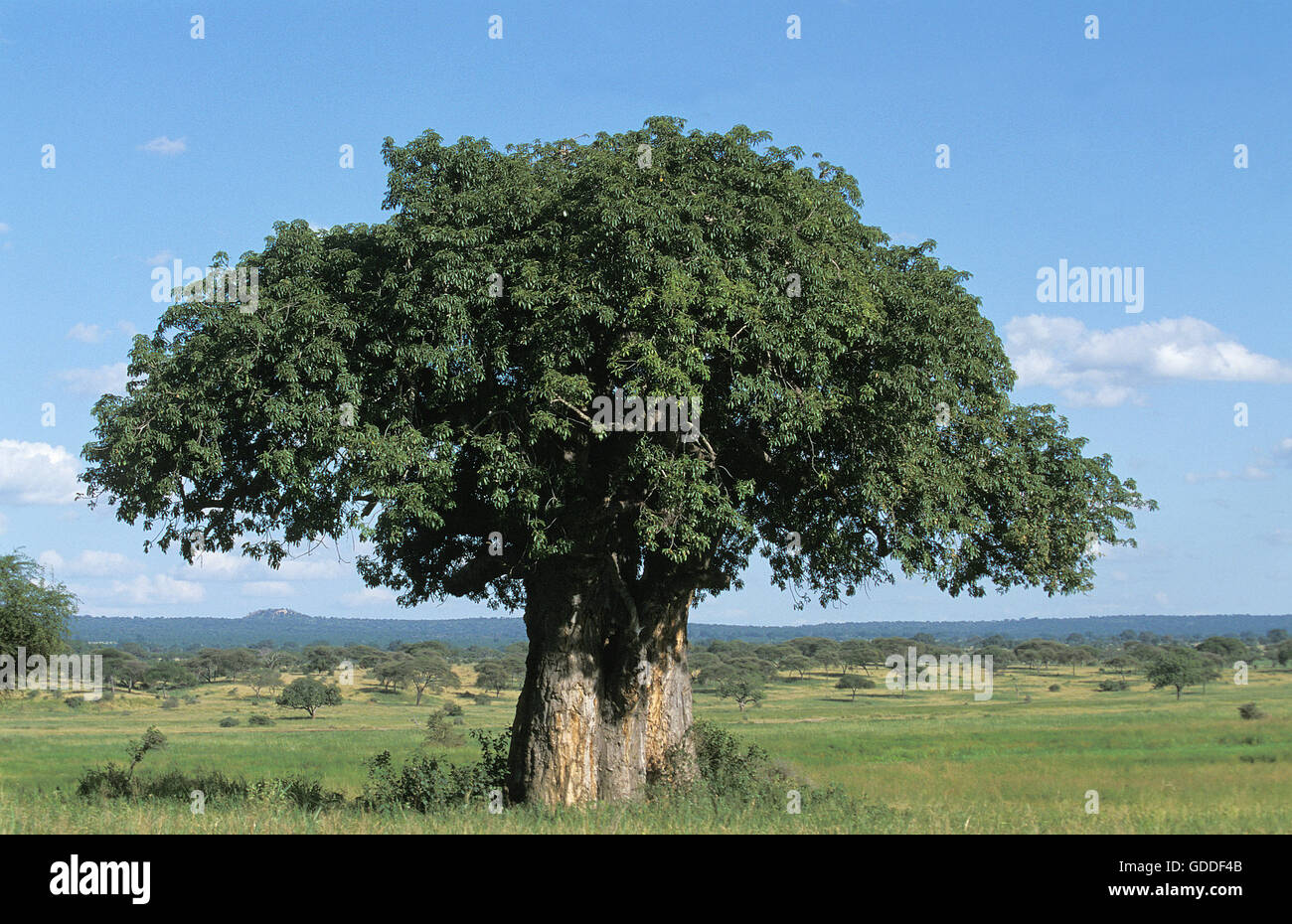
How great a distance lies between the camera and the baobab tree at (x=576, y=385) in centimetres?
1438

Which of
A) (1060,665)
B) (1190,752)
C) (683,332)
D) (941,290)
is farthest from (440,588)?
(1060,665)

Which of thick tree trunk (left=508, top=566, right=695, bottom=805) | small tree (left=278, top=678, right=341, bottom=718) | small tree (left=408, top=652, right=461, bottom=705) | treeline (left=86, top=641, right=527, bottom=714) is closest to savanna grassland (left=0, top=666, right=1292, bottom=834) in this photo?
small tree (left=278, top=678, right=341, bottom=718)

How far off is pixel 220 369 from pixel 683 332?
262 inches

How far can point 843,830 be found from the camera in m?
12.8

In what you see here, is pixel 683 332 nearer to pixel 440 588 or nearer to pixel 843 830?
pixel 843 830

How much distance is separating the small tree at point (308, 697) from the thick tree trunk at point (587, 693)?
66464 millimetres

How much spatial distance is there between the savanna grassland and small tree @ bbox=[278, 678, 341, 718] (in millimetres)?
944

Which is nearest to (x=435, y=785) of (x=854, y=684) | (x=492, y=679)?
(x=492, y=679)

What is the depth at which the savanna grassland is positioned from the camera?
536 inches

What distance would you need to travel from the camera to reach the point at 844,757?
49312mm

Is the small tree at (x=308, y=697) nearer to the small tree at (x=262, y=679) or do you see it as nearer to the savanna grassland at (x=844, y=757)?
the savanna grassland at (x=844, y=757)

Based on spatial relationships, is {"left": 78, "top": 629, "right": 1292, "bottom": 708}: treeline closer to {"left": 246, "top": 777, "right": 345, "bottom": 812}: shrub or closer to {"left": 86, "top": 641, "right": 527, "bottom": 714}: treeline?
{"left": 86, "top": 641, "right": 527, "bottom": 714}: treeline

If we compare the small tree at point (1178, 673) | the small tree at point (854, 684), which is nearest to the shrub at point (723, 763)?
the small tree at point (1178, 673)

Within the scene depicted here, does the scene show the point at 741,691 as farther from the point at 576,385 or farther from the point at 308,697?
the point at 576,385
